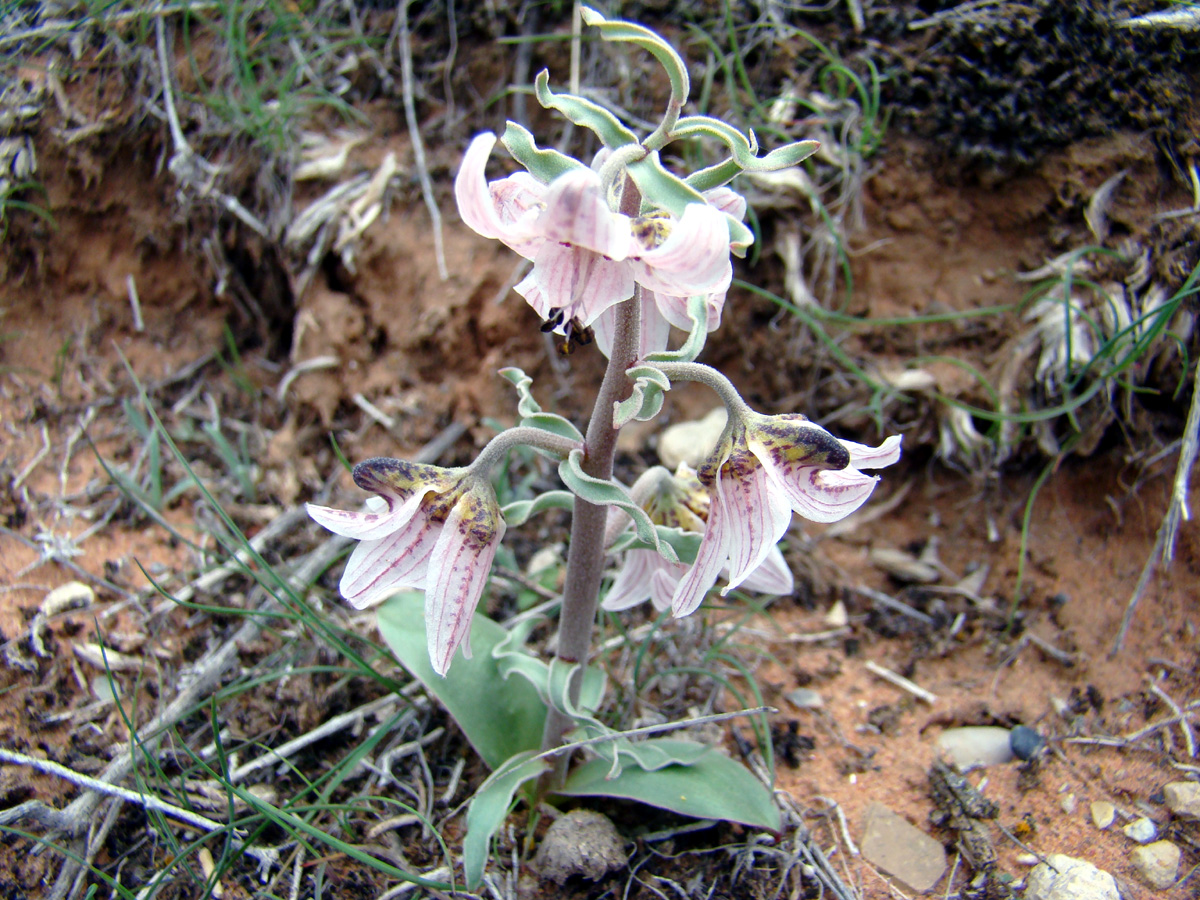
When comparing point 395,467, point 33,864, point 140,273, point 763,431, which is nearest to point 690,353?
point 763,431

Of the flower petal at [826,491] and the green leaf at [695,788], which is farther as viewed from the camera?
the green leaf at [695,788]

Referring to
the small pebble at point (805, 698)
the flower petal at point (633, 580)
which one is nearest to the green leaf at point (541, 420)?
the flower petal at point (633, 580)

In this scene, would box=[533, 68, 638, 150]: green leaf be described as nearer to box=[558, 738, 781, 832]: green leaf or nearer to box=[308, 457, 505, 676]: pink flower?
box=[308, 457, 505, 676]: pink flower

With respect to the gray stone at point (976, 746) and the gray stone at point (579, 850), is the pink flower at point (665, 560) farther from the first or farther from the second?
the gray stone at point (976, 746)

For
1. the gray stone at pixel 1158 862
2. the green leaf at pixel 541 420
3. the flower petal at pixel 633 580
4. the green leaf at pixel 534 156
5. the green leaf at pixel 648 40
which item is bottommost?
the gray stone at pixel 1158 862

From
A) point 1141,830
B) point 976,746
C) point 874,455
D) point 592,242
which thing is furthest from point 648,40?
point 1141,830

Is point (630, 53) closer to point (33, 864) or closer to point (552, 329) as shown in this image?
point (552, 329)
